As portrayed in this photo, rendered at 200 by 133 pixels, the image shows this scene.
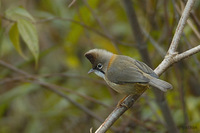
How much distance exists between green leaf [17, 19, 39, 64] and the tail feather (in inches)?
39.4

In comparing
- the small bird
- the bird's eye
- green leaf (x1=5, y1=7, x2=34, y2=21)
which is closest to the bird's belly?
the small bird

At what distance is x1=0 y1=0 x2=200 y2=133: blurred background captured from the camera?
3.22m

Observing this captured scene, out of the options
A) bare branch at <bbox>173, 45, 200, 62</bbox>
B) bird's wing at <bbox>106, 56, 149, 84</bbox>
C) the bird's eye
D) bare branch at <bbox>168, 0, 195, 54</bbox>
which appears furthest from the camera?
the bird's eye

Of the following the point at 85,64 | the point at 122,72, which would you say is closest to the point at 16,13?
the point at 122,72

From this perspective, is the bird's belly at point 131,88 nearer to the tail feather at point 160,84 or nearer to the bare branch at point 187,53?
the tail feather at point 160,84

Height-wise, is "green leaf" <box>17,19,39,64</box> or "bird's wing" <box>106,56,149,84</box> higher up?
"green leaf" <box>17,19,39,64</box>

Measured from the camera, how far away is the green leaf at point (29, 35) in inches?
111

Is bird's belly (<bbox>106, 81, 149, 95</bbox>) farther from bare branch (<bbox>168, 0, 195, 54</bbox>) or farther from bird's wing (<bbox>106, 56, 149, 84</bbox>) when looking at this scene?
bare branch (<bbox>168, 0, 195, 54</bbox>)

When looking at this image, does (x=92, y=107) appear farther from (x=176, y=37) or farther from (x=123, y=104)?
(x=176, y=37)

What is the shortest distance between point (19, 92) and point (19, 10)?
1727mm

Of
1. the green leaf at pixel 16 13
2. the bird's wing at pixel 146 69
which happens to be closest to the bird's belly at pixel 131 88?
the bird's wing at pixel 146 69

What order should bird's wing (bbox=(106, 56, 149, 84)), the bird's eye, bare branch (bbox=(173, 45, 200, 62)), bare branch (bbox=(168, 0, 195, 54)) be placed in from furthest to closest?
the bird's eye → bird's wing (bbox=(106, 56, 149, 84)) → bare branch (bbox=(168, 0, 195, 54)) → bare branch (bbox=(173, 45, 200, 62))

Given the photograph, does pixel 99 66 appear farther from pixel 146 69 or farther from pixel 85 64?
pixel 85 64

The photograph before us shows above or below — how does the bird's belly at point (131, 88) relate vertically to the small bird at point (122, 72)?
below
